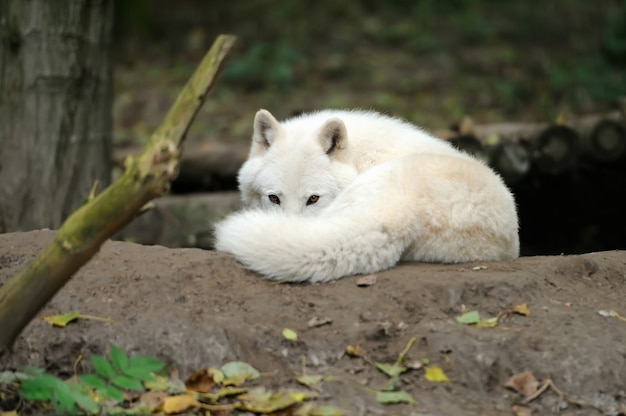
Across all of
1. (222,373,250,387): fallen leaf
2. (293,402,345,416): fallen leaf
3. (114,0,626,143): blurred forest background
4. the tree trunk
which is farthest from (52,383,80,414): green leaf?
(114,0,626,143): blurred forest background

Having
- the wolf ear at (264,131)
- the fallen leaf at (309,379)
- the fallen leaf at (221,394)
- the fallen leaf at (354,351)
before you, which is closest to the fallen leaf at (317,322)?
the fallen leaf at (354,351)

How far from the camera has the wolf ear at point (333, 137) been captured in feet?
18.4

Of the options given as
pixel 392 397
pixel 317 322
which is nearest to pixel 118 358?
pixel 317 322

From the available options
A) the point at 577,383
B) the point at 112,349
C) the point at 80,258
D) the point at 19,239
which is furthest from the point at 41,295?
the point at 577,383

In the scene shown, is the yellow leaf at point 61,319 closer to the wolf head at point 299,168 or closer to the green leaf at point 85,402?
the green leaf at point 85,402

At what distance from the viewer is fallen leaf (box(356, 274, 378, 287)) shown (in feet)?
15.0

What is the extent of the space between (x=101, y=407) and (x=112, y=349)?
27 centimetres

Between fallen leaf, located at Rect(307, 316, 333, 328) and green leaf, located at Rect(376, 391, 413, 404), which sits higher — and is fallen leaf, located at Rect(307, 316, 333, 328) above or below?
above

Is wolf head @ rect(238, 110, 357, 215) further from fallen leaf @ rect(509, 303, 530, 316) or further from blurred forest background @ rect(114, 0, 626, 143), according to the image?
blurred forest background @ rect(114, 0, 626, 143)

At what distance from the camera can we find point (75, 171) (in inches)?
284

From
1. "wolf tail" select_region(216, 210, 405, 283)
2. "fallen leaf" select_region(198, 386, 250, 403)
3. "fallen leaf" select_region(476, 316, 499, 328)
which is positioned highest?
"wolf tail" select_region(216, 210, 405, 283)

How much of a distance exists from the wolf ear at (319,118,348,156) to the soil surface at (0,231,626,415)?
48.3 inches

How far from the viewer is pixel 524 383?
12.9 feet

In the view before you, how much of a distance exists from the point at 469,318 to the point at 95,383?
1.89m
